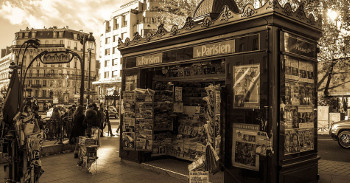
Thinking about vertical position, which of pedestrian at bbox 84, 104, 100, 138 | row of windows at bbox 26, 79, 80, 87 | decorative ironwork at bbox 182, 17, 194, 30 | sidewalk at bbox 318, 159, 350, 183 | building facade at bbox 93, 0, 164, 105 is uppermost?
building facade at bbox 93, 0, 164, 105

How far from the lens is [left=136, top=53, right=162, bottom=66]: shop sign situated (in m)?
7.52

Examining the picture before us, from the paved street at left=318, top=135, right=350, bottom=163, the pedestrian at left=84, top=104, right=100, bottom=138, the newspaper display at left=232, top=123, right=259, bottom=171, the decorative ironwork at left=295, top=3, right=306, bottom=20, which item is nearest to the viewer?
the newspaper display at left=232, top=123, right=259, bottom=171

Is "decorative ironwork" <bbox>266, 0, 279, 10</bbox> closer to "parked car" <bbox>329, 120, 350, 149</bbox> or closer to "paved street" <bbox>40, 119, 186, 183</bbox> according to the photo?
"paved street" <bbox>40, 119, 186, 183</bbox>

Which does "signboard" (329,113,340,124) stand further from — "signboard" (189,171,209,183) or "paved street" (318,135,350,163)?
"signboard" (189,171,209,183)

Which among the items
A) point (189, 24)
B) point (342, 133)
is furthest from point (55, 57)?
point (342, 133)

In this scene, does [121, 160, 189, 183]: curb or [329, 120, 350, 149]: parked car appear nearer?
[121, 160, 189, 183]: curb

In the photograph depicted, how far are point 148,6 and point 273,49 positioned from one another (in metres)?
53.0

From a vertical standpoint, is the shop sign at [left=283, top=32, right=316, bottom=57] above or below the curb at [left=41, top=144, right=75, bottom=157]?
above

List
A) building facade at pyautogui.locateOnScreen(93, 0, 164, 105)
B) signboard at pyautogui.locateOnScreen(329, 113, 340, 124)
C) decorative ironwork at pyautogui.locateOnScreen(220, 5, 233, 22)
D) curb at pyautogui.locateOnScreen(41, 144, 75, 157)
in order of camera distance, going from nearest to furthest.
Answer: decorative ironwork at pyautogui.locateOnScreen(220, 5, 233, 22), curb at pyautogui.locateOnScreen(41, 144, 75, 157), signboard at pyautogui.locateOnScreen(329, 113, 340, 124), building facade at pyautogui.locateOnScreen(93, 0, 164, 105)

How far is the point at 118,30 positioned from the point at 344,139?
166 ft

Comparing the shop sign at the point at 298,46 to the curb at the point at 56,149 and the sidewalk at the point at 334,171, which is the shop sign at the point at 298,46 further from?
the curb at the point at 56,149

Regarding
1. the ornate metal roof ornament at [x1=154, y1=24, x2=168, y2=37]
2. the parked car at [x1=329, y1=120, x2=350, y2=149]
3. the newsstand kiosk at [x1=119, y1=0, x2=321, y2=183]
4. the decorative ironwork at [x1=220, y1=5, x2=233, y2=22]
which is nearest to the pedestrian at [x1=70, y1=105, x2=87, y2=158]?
the newsstand kiosk at [x1=119, y1=0, x2=321, y2=183]

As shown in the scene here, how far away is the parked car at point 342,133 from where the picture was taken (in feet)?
38.7

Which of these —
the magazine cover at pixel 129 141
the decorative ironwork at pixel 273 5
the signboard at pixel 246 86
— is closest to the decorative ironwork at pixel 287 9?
the decorative ironwork at pixel 273 5
